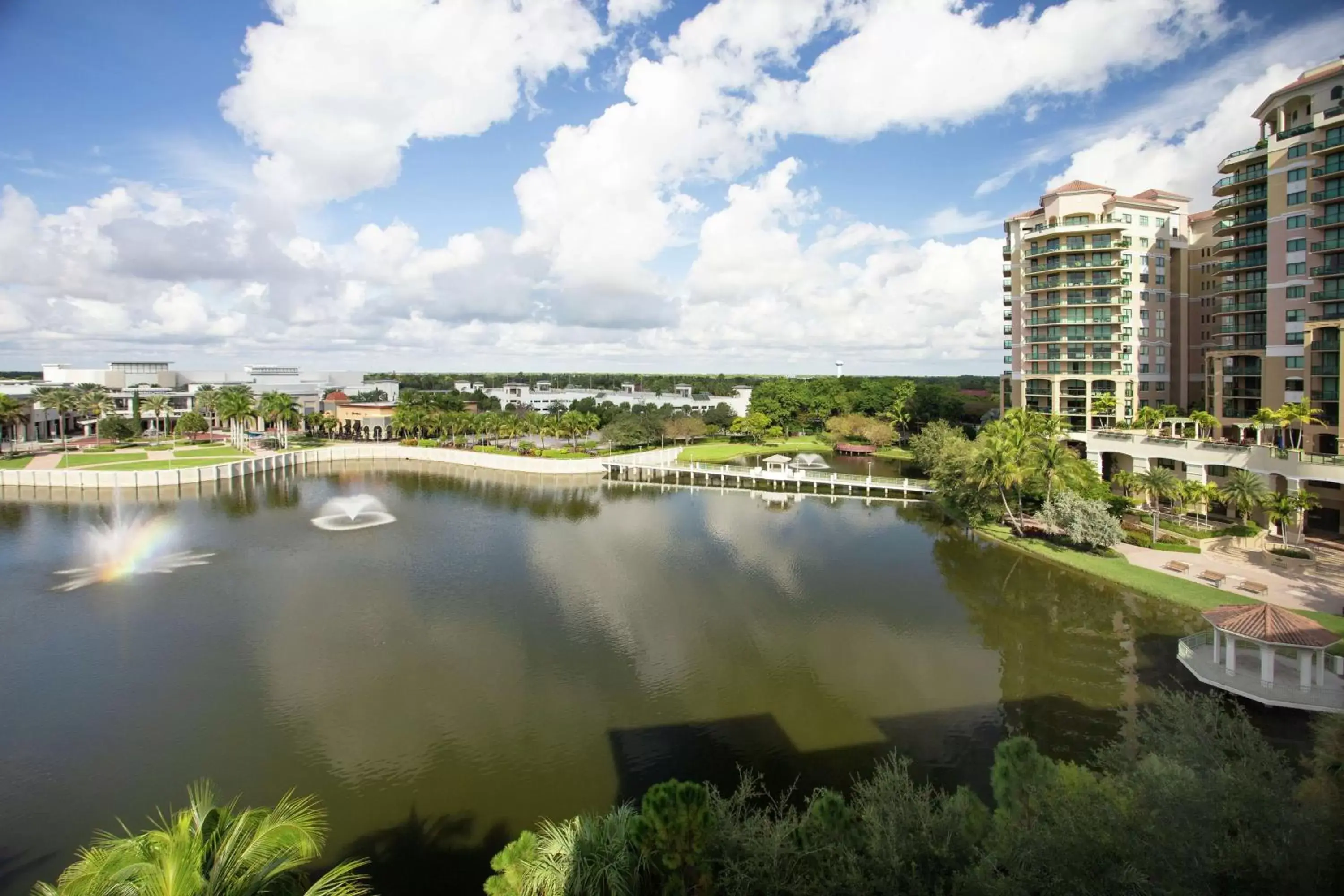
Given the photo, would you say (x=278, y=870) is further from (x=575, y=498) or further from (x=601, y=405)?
(x=601, y=405)

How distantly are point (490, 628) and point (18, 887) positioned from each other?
1532 cm

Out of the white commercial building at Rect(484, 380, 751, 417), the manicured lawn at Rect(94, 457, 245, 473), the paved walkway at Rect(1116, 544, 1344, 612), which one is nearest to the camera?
the paved walkway at Rect(1116, 544, 1344, 612)

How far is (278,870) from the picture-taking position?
755 cm

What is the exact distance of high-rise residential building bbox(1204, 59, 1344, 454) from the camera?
39906 mm

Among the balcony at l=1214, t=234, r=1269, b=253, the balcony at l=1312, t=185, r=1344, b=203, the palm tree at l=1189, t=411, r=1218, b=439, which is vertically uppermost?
the balcony at l=1312, t=185, r=1344, b=203

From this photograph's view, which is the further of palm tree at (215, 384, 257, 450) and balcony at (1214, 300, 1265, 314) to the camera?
palm tree at (215, 384, 257, 450)

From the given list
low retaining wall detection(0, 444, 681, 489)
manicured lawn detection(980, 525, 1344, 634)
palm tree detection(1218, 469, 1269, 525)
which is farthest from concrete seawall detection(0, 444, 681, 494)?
palm tree detection(1218, 469, 1269, 525)

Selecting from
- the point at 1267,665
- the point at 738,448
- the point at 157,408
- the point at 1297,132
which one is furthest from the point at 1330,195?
the point at 157,408

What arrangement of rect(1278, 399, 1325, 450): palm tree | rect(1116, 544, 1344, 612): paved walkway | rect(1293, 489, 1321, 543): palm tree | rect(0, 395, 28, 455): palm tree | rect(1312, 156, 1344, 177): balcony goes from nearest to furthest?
rect(1116, 544, 1344, 612): paved walkway
rect(1293, 489, 1321, 543): palm tree
rect(1278, 399, 1325, 450): palm tree
rect(1312, 156, 1344, 177): balcony
rect(0, 395, 28, 455): palm tree

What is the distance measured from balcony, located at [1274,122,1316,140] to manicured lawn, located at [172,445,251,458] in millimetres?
95045

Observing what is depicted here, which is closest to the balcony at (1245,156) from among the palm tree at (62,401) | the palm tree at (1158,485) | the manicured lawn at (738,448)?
the palm tree at (1158,485)

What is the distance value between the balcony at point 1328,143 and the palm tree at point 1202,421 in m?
16.2

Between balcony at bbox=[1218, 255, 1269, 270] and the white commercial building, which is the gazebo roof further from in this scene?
the white commercial building

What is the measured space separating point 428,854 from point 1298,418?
46203mm
